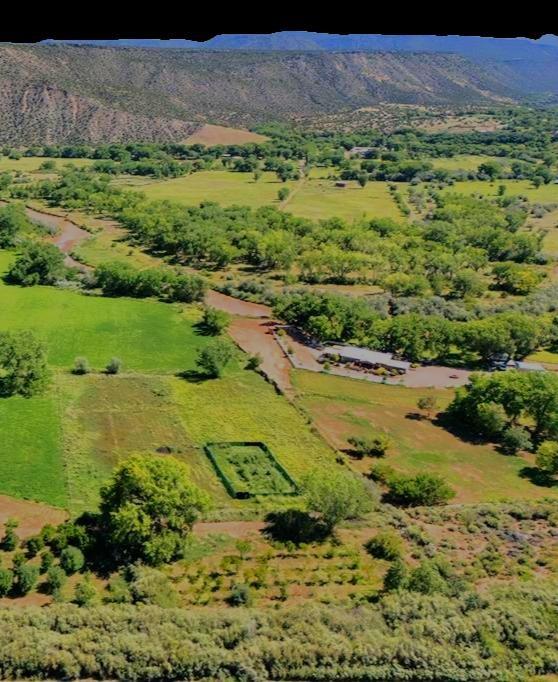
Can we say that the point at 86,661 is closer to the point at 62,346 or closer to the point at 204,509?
the point at 204,509

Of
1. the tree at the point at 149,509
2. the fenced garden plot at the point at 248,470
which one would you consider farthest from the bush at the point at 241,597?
the fenced garden plot at the point at 248,470

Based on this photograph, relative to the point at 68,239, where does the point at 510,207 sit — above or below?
above

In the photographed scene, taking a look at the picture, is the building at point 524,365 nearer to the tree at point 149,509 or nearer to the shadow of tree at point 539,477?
the shadow of tree at point 539,477

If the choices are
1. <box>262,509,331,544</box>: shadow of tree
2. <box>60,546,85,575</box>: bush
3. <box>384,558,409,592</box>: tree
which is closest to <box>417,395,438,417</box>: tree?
<box>262,509,331,544</box>: shadow of tree

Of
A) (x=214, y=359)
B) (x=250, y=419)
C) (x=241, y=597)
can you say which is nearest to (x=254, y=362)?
(x=214, y=359)

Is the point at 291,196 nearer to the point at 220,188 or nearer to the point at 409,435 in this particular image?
the point at 220,188

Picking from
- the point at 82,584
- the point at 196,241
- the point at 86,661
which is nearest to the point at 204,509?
the point at 82,584

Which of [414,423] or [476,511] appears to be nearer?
[476,511]
